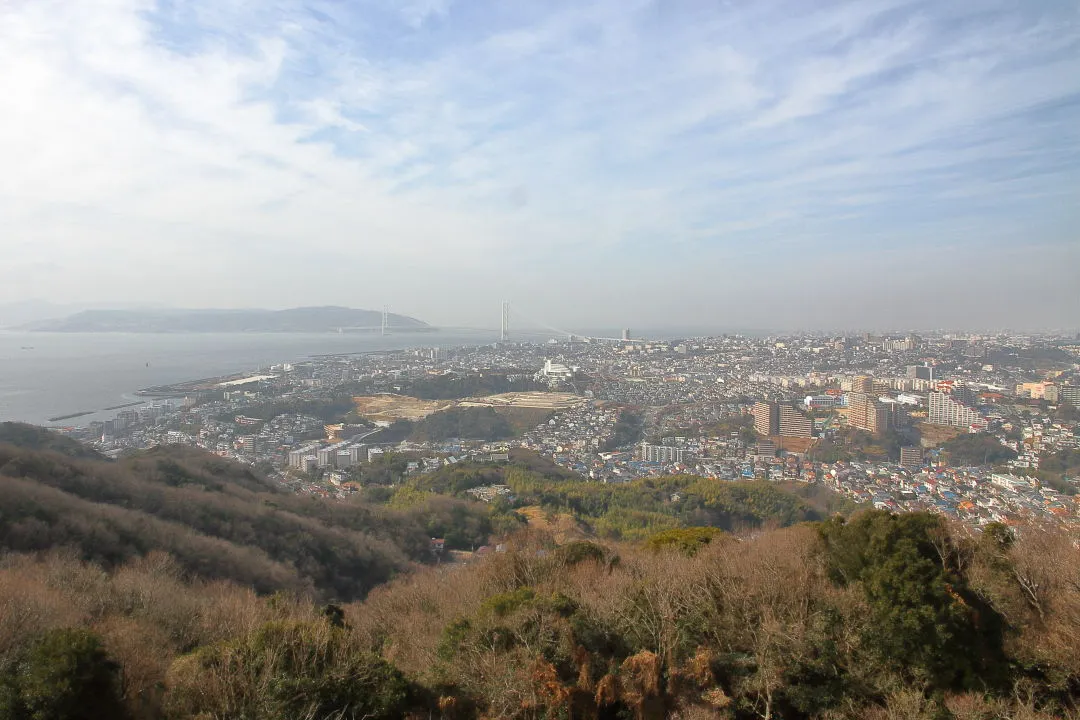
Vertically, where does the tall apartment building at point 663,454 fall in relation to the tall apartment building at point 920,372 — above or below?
below

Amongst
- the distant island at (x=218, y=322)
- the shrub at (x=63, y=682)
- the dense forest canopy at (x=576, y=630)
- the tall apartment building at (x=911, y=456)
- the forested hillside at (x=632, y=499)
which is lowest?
the forested hillside at (x=632, y=499)

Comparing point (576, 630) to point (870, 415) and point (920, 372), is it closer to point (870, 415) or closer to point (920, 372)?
point (870, 415)

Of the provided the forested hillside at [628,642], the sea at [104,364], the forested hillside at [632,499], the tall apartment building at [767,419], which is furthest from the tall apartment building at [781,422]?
the sea at [104,364]

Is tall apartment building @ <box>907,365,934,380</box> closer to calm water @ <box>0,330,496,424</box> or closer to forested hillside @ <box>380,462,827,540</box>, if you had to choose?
forested hillside @ <box>380,462,827,540</box>

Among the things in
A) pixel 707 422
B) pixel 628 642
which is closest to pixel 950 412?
pixel 707 422

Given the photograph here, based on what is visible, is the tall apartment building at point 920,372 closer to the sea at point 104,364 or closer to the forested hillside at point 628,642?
Result: the forested hillside at point 628,642

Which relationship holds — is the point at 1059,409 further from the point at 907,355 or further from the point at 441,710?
the point at 441,710

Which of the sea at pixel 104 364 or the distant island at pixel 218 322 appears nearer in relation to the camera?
the sea at pixel 104 364
